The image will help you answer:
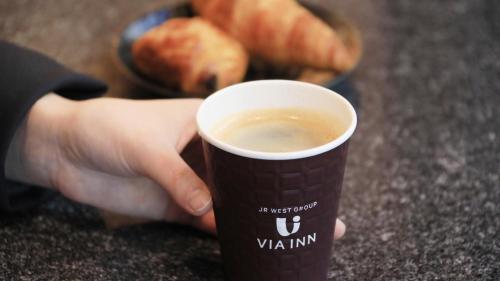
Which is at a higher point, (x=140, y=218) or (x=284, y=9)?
(x=284, y=9)

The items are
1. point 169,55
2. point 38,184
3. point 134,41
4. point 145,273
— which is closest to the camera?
point 145,273

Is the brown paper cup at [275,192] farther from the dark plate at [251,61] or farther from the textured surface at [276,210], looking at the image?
the dark plate at [251,61]

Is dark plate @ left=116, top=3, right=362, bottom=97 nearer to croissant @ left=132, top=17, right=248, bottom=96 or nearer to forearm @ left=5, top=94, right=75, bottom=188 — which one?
croissant @ left=132, top=17, right=248, bottom=96

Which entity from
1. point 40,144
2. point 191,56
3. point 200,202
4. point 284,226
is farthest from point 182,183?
point 191,56

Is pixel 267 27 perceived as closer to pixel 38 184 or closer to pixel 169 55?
pixel 169 55

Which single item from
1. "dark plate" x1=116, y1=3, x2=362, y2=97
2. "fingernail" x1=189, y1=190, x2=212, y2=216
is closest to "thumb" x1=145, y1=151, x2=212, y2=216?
"fingernail" x1=189, y1=190, x2=212, y2=216

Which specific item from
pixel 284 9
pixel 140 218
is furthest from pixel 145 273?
pixel 284 9
